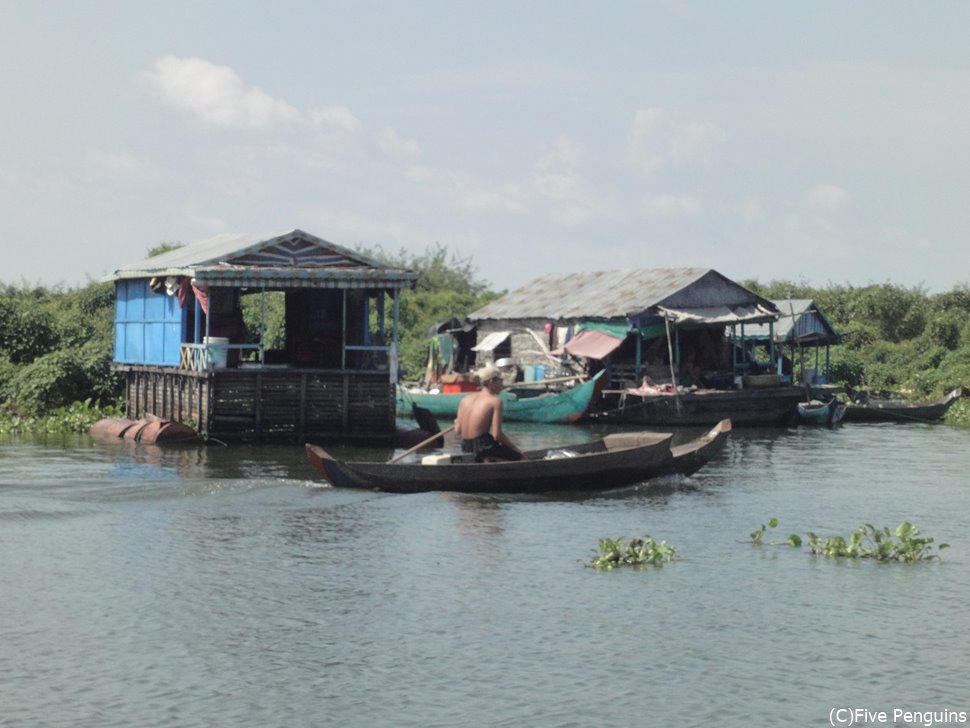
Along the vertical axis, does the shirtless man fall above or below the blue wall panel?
below

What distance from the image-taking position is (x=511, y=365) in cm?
3575

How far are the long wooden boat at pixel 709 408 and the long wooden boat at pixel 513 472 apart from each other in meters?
12.0

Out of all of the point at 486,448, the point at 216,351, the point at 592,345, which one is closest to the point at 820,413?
the point at 592,345

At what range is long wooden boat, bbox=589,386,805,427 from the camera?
29.9 meters

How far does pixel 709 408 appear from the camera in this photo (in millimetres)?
30156

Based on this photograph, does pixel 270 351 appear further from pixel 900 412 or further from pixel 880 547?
pixel 880 547

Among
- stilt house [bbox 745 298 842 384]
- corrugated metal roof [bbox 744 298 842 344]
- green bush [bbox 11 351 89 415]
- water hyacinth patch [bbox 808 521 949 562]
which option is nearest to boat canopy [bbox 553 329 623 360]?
stilt house [bbox 745 298 842 384]

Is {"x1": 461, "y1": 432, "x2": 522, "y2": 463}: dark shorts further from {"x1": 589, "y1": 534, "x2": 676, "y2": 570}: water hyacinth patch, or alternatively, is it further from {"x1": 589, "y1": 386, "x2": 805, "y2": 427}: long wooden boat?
{"x1": 589, "y1": 386, "x2": 805, "y2": 427}: long wooden boat

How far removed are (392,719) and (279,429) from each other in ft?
52.1

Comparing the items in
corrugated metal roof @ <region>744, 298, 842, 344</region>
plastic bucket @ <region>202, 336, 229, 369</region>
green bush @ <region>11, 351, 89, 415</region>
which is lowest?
green bush @ <region>11, 351, 89, 415</region>

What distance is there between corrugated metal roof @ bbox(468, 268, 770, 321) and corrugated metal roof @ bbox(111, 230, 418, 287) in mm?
9039

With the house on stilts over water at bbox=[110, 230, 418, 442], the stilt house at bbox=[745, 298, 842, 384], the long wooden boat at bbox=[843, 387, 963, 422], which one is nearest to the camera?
the house on stilts over water at bbox=[110, 230, 418, 442]

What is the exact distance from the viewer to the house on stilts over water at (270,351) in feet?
77.3

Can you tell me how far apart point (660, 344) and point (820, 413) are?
4.49 m
